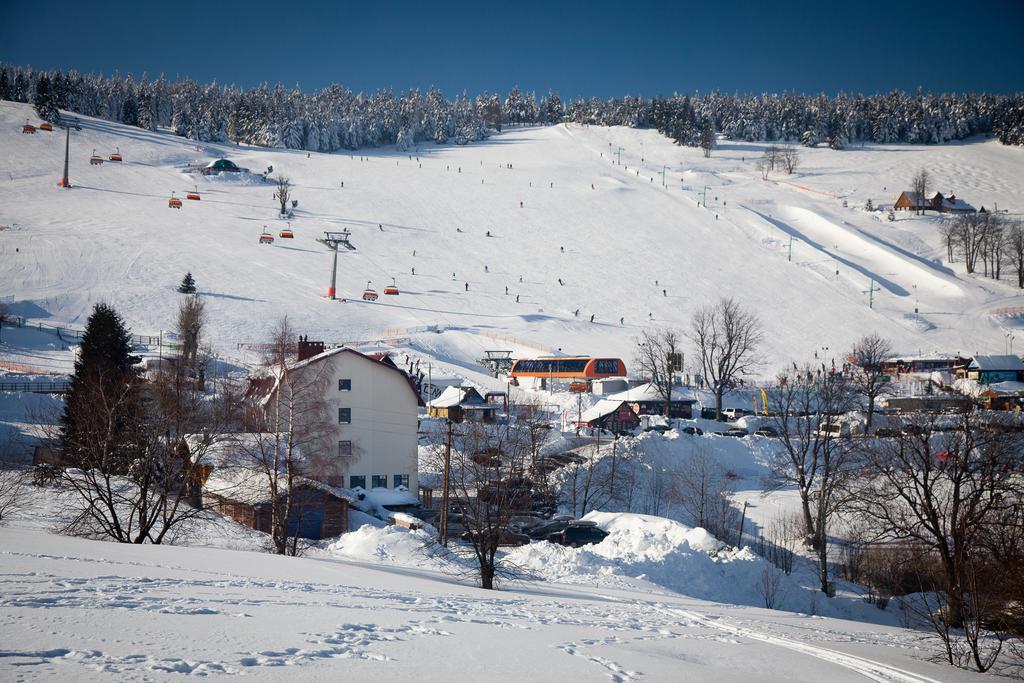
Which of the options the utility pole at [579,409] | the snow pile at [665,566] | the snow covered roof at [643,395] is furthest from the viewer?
the snow covered roof at [643,395]

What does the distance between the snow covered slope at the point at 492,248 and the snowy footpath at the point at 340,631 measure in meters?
45.8

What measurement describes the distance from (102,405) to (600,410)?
31459 mm

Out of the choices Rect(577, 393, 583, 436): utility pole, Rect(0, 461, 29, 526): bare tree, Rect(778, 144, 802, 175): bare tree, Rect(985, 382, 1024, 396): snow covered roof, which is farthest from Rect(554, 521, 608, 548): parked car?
Rect(778, 144, 802, 175): bare tree

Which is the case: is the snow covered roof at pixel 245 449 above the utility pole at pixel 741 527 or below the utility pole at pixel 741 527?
above

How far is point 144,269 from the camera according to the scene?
71.1m

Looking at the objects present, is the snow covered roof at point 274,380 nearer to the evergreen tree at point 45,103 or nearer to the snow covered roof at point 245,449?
the snow covered roof at point 245,449

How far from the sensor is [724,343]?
63.5m

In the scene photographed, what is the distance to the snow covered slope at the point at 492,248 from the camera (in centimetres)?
6694

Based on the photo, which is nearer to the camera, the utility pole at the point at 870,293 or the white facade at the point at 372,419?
the white facade at the point at 372,419

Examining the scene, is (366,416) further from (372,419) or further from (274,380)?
(274,380)

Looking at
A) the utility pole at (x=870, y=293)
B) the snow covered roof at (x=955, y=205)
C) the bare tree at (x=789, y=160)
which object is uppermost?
the bare tree at (x=789, y=160)

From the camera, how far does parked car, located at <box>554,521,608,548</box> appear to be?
28156mm

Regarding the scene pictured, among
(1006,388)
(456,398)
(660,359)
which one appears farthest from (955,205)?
(456,398)

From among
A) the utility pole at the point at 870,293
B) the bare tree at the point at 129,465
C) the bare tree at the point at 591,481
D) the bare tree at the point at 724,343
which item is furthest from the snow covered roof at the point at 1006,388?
the bare tree at the point at 129,465
